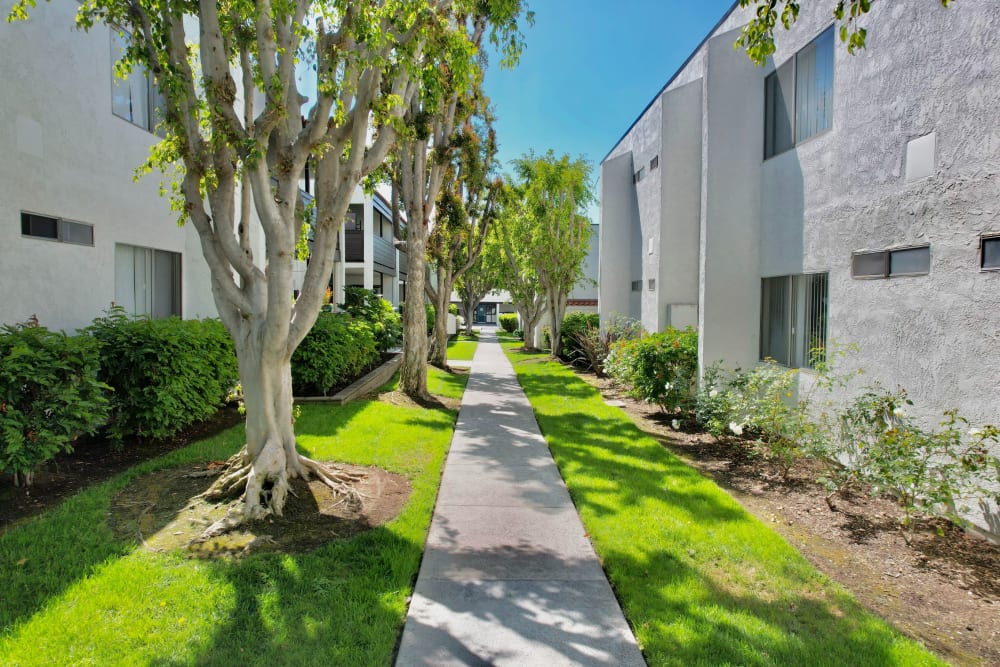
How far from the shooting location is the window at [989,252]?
4.62 m

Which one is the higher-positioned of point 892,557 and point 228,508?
point 228,508

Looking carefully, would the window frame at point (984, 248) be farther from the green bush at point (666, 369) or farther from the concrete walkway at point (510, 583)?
the green bush at point (666, 369)

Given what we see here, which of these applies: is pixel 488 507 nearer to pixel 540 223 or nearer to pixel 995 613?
pixel 995 613

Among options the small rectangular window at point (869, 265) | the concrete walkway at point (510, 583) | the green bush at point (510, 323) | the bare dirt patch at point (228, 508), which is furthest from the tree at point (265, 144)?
the green bush at point (510, 323)

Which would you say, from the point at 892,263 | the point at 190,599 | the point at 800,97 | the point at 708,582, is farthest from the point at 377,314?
the point at 708,582

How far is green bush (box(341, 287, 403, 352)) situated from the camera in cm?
1678

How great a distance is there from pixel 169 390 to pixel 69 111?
3.90 meters

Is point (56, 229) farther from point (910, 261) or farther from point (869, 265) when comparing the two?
point (910, 261)

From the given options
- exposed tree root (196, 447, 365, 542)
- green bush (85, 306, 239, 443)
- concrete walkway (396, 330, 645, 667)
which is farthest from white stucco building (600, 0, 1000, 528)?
green bush (85, 306, 239, 443)

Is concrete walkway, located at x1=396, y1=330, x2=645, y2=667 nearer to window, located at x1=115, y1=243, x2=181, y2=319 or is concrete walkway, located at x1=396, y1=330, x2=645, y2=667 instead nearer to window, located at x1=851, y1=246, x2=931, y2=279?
window, located at x1=851, y1=246, x2=931, y2=279

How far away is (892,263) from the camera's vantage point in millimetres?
5773

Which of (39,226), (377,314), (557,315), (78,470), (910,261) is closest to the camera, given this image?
(910,261)

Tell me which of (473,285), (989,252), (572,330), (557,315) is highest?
(473,285)

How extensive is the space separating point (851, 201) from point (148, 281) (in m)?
9.99
